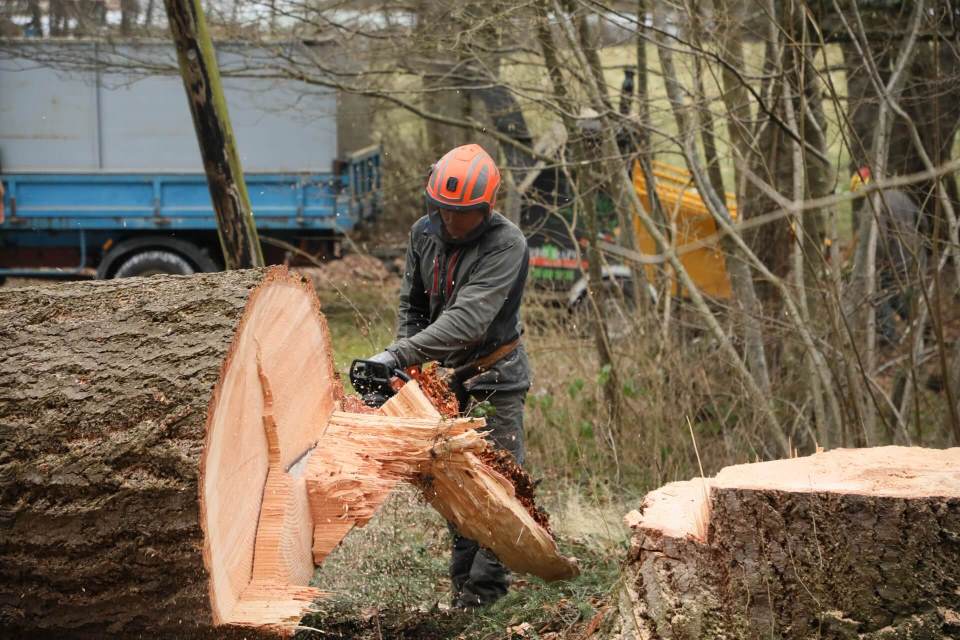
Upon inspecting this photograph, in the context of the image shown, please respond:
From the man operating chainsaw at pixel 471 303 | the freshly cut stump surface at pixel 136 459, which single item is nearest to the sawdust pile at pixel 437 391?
the man operating chainsaw at pixel 471 303

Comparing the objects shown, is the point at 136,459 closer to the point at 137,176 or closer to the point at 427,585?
the point at 427,585

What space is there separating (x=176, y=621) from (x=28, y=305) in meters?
1.08

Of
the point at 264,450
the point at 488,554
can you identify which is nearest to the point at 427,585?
the point at 488,554

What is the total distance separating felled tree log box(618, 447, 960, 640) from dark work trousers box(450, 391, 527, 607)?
1195 mm

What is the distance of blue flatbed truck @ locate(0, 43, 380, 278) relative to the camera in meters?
11.5

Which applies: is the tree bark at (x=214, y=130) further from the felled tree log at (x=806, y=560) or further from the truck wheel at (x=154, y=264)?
the truck wheel at (x=154, y=264)

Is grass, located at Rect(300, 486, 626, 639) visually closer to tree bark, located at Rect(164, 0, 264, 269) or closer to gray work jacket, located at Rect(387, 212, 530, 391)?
gray work jacket, located at Rect(387, 212, 530, 391)


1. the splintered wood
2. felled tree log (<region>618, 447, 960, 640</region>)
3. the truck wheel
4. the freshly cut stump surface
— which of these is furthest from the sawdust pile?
the truck wheel

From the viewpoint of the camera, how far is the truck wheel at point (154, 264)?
11203 mm

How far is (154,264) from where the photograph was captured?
11.3 metres

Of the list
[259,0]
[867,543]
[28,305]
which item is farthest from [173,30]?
[867,543]

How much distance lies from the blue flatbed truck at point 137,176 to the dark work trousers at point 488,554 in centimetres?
737

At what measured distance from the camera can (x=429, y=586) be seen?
453cm

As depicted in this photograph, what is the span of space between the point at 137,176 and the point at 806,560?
34.1 ft
